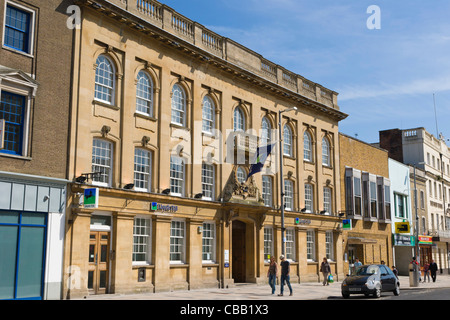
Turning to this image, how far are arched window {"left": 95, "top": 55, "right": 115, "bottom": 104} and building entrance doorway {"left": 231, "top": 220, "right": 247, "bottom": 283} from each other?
11.9 meters

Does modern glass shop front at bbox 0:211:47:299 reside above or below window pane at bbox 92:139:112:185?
below

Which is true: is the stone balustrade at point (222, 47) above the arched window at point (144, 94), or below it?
above

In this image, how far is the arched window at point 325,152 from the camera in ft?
128

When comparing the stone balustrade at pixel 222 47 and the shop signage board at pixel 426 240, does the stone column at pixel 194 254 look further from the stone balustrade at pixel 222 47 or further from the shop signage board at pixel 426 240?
the shop signage board at pixel 426 240

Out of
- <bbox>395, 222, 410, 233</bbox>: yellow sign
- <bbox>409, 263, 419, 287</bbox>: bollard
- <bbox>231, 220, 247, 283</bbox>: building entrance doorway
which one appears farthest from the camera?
<bbox>395, 222, 410, 233</bbox>: yellow sign

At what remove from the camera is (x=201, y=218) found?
26.7m

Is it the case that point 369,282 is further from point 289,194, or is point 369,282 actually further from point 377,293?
point 289,194

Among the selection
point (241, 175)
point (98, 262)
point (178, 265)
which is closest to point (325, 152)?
point (241, 175)

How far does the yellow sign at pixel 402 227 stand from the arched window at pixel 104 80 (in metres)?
33.2

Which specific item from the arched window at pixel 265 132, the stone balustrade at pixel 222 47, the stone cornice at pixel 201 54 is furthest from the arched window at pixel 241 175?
the stone balustrade at pixel 222 47

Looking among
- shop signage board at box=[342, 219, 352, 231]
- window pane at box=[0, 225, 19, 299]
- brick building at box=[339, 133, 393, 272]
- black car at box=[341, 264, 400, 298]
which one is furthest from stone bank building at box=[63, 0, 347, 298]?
black car at box=[341, 264, 400, 298]

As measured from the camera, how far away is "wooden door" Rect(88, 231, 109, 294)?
21109 mm

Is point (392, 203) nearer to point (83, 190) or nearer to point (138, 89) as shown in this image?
point (138, 89)

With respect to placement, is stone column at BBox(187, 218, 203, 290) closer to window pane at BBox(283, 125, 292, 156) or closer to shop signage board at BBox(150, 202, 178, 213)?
shop signage board at BBox(150, 202, 178, 213)
